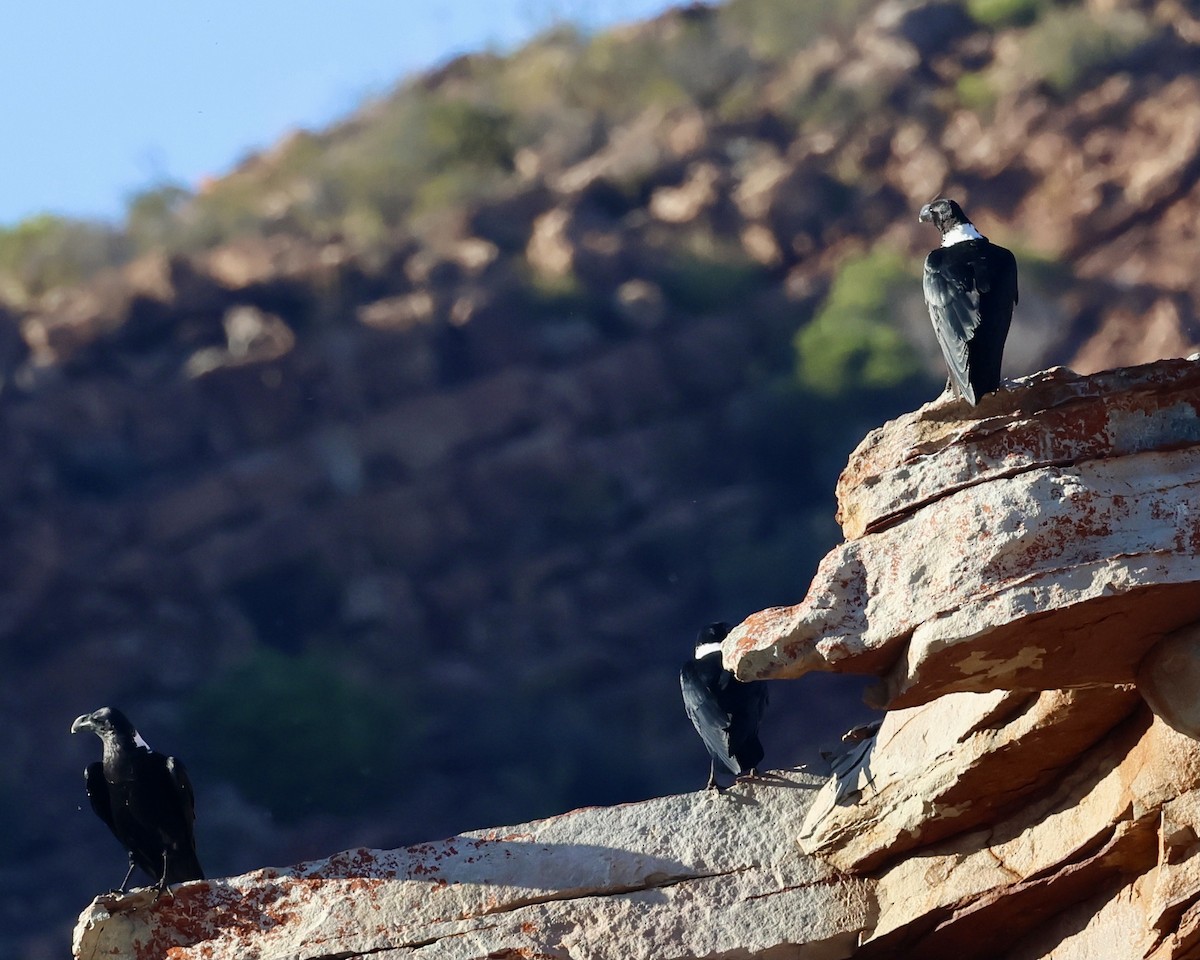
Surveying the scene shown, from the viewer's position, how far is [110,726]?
29.4 ft

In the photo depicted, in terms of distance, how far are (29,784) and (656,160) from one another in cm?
1842

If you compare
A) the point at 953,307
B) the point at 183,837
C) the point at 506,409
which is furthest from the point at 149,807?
the point at 506,409

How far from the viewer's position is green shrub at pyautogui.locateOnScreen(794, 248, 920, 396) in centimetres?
3491

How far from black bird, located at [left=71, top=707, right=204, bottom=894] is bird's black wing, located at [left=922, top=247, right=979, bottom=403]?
4003mm

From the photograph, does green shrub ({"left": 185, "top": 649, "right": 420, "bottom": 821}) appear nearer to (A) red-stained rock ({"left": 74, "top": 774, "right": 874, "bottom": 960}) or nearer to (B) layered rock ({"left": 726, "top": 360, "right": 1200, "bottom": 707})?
(A) red-stained rock ({"left": 74, "top": 774, "right": 874, "bottom": 960})

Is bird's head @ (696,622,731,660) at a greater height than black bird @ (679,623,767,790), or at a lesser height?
greater

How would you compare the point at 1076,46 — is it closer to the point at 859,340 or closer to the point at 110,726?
the point at 859,340

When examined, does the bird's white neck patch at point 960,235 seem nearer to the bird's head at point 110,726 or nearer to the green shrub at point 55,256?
the bird's head at point 110,726

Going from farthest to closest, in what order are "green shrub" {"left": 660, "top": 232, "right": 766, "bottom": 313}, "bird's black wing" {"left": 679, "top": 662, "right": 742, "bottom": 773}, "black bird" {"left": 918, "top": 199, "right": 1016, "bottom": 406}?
"green shrub" {"left": 660, "top": 232, "right": 766, "bottom": 313} → "bird's black wing" {"left": 679, "top": 662, "right": 742, "bottom": 773} → "black bird" {"left": 918, "top": 199, "right": 1016, "bottom": 406}

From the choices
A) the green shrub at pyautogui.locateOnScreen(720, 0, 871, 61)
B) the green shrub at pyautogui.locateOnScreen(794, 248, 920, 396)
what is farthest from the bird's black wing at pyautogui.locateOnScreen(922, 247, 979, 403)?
the green shrub at pyautogui.locateOnScreen(720, 0, 871, 61)

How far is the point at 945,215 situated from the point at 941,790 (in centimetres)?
286

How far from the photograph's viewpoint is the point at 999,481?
6.55 meters

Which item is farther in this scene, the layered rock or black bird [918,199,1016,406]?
black bird [918,199,1016,406]

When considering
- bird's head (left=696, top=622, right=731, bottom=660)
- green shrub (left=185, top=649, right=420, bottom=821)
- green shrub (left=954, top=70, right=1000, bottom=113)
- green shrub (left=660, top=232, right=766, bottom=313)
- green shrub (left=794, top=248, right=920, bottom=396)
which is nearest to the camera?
bird's head (left=696, top=622, right=731, bottom=660)
